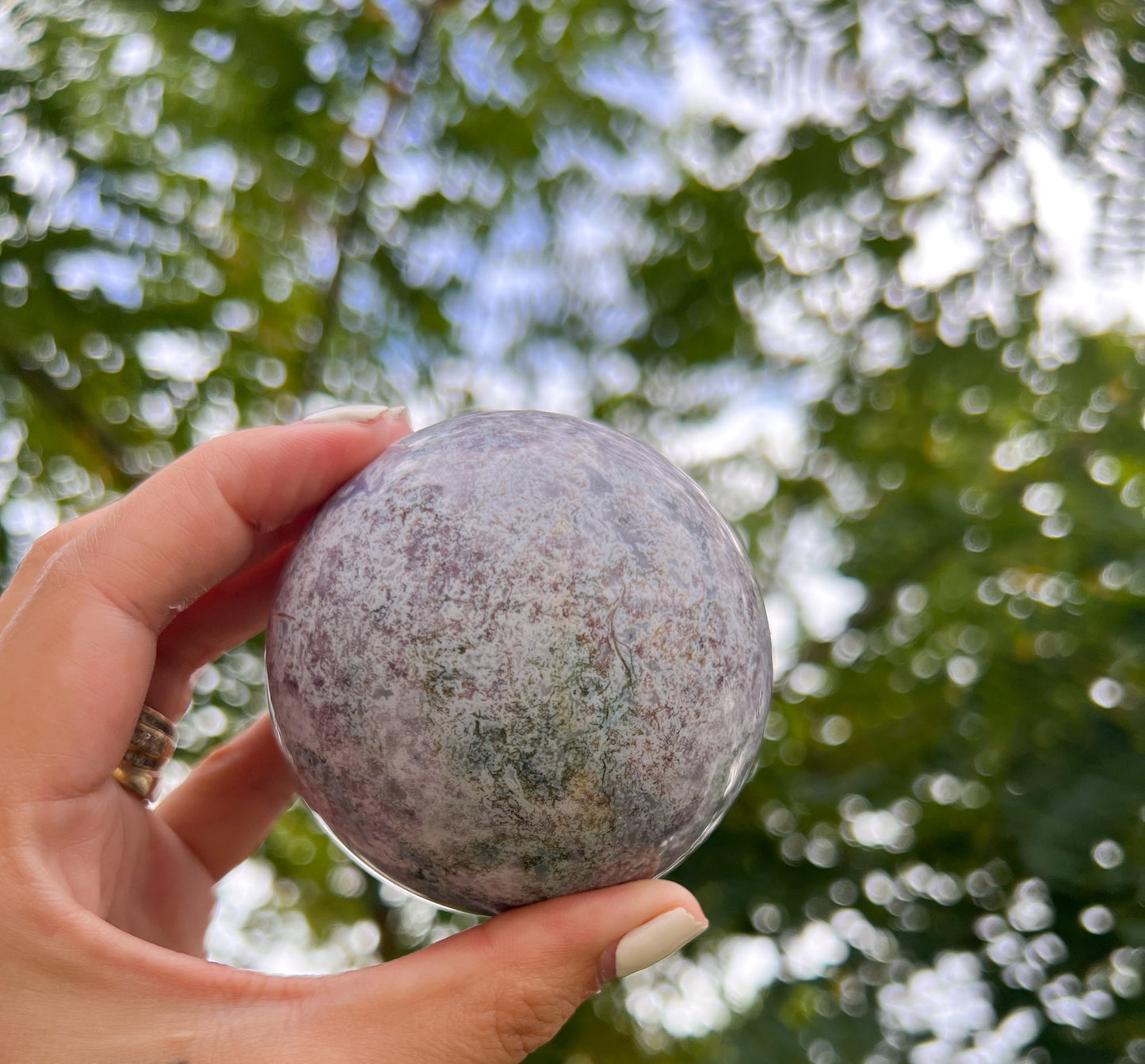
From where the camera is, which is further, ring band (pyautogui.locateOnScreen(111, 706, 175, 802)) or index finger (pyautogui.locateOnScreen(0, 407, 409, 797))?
ring band (pyautogui.locateOnScreen(111, 706, 175, 802))

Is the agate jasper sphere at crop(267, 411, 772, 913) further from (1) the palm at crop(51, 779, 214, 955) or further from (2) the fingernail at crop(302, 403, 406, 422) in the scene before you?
(1) the palm at crop(51, 779, 214, 955)

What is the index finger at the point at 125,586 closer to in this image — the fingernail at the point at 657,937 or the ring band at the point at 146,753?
the ring band at the point at 146,753

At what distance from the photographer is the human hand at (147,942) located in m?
1.45

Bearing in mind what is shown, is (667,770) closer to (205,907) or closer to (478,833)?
(478,833)

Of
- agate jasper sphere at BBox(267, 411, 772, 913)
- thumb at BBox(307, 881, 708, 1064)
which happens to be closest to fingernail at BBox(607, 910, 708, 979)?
thumb at BBox(307, 881, 708, 1064)

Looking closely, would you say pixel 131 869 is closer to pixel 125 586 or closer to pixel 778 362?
pixel 125 586

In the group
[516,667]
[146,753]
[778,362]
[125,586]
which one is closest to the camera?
[516,667]

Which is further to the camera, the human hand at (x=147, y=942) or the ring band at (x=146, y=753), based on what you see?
the ring band at (x=146, y=753)

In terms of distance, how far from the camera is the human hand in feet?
4.74

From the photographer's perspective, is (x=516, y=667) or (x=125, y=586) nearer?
(x=516, y=667)

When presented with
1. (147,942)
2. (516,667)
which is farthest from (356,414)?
(147,942)

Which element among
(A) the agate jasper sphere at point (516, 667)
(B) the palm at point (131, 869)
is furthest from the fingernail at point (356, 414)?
(B) the palm at point (131, 869)

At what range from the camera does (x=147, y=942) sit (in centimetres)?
163

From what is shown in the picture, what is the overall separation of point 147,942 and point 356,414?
36.8 inches
